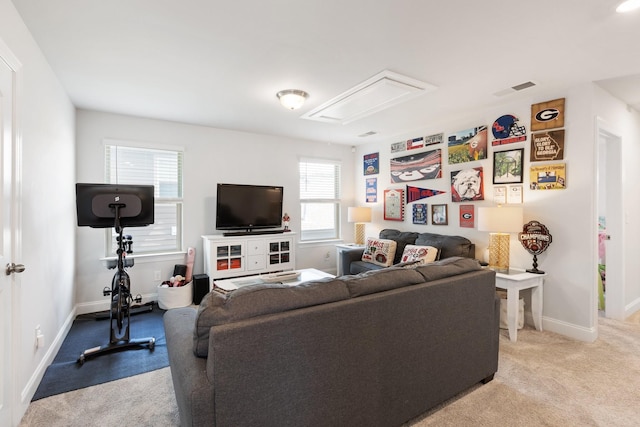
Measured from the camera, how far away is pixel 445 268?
2.02 metres

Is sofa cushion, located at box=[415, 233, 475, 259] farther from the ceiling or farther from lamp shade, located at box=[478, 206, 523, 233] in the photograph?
the ceiling

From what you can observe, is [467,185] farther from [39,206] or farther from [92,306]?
[92,306]

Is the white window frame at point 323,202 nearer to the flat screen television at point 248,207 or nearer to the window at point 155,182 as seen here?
the flat screen television at point 248,207

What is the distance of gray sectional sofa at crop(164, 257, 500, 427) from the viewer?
1.23m

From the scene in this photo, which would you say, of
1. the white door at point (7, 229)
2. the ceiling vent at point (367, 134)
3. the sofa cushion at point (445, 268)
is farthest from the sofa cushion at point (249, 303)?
the ceiling vent at point (367, 134)

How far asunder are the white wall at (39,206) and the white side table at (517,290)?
3794 millimetres

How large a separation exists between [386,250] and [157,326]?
2960 mm

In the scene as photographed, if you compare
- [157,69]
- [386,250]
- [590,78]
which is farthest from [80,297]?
[590,78]

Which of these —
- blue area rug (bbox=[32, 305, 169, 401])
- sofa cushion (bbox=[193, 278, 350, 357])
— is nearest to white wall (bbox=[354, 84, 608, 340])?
sofa cushion (bbox=[193, 278, 350, 357])

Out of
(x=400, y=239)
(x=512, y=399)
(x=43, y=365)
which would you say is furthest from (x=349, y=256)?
(x=43, y=365)

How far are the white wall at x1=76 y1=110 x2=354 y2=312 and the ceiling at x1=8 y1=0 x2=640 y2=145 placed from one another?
48 centimetres

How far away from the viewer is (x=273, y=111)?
3770 mm

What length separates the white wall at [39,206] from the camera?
1906 millimetres

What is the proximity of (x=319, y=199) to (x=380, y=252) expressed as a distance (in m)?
1.74
